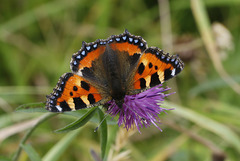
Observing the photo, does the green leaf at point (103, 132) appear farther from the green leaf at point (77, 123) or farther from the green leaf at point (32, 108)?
the green leaf at point (32, 108)

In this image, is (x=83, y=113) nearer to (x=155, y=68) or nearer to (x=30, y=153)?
Answer: (x=30, y=153)

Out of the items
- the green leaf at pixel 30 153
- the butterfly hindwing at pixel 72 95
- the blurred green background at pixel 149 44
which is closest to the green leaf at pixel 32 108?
the butterfly hindwing at pixel 72 95

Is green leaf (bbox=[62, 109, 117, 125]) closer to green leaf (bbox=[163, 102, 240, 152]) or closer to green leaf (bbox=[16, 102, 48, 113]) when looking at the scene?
green leaf (bbox=[16, 102, 48, 113])

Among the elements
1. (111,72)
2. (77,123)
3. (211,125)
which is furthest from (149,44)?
(77,123)

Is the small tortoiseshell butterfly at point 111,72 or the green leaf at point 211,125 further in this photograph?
the green leaf at point 211,125

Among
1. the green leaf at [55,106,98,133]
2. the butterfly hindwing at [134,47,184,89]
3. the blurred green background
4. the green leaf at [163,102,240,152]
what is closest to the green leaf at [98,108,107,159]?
the green leaf at [55,106,98,133]

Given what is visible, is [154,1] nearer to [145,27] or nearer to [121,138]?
[145,27]
